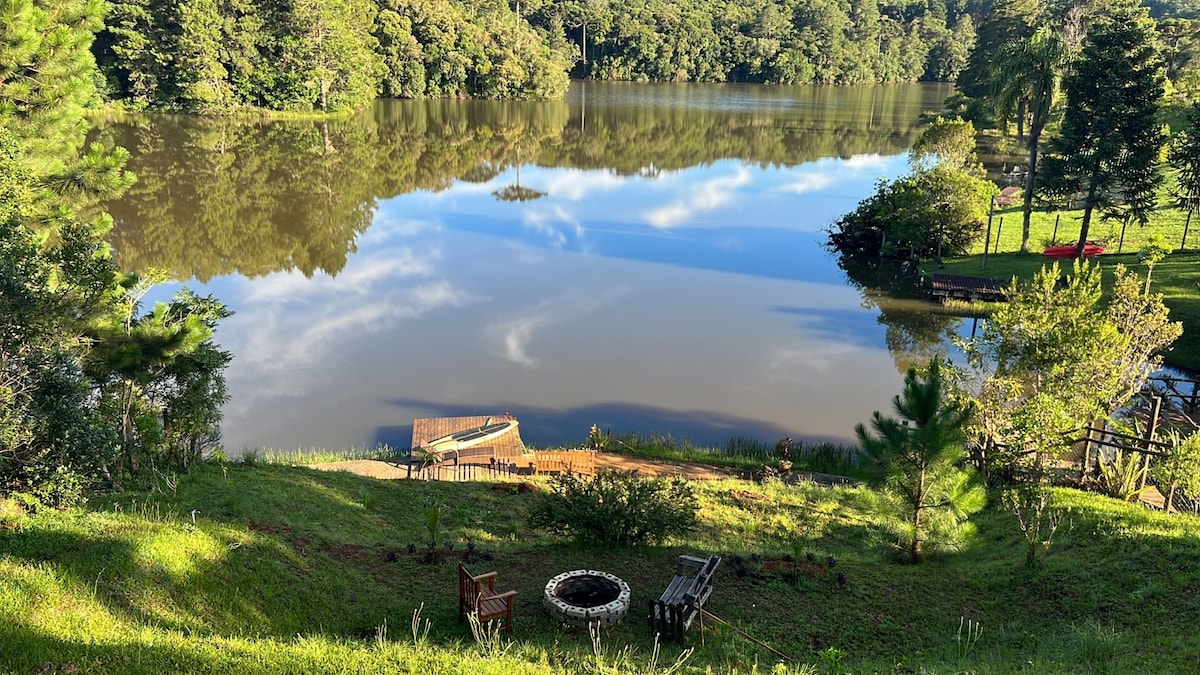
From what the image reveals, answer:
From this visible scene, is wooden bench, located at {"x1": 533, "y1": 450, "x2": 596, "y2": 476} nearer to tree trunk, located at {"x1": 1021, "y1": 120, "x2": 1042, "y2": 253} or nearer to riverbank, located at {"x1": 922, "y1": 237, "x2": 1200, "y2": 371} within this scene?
riverbank, located at {"x1": 922, "y1": 237, "x2": 1200, "y2": 371}

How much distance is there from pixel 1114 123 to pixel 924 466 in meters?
26.1

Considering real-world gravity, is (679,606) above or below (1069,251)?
below

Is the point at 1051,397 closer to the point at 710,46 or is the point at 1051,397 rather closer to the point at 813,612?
the point at 813,612

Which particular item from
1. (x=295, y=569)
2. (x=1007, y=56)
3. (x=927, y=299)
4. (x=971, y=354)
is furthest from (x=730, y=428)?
(x=1007, y=56)

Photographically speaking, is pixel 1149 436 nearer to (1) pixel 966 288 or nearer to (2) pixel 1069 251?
(1) pixel 966 288

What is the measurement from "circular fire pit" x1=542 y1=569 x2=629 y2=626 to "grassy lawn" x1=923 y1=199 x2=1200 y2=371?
22.1 meters

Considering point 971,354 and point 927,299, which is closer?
point 971,354

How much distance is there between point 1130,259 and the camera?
30.5m

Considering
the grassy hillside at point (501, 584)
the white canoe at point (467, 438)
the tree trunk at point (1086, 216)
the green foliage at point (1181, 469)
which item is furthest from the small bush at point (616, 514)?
the tree trunk at point (1086, 216)

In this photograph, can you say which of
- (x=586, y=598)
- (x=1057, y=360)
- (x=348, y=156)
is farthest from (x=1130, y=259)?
Answer: (x=348, y=156)

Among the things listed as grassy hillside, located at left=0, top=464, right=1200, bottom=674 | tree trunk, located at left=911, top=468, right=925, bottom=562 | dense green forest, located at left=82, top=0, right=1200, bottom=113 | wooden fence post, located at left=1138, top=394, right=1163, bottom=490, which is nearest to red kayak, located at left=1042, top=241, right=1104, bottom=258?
wooden fence post, located at left=1138, top=394, right=1163, bottom=490

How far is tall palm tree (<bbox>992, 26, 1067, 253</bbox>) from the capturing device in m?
31.7

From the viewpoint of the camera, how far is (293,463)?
16297 millimetres

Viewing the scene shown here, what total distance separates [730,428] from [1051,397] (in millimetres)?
7674
